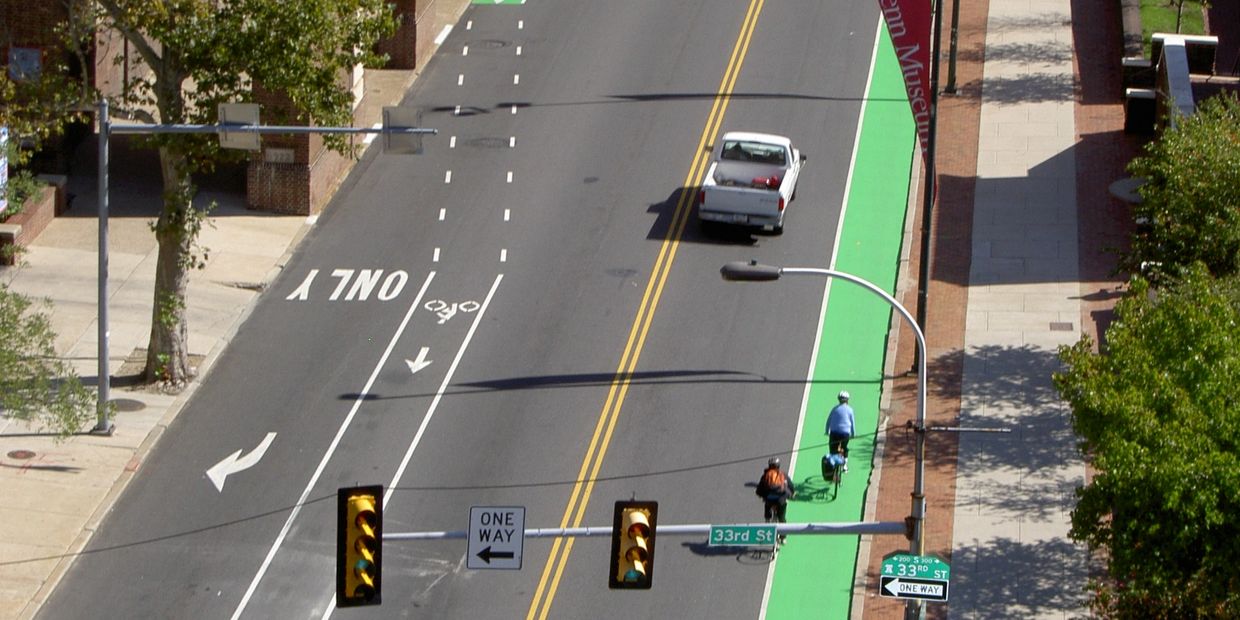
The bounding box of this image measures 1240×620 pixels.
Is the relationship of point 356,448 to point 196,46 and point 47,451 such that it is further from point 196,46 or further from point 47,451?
point 196,46

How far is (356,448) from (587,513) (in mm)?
4654

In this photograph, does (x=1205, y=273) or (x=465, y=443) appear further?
(x=465, y=443)

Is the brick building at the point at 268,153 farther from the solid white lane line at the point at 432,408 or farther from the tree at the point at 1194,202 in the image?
the tree at the point at 1194,202

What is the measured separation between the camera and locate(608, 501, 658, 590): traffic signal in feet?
A: 68.2

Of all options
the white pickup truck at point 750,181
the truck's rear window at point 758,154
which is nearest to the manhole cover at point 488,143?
the white pickup truck at point 750,181

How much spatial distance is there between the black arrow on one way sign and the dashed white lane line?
103ft

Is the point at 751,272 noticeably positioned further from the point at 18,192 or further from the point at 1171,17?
the point at 1171,17

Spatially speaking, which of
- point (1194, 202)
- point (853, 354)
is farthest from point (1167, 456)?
point (853, 354)

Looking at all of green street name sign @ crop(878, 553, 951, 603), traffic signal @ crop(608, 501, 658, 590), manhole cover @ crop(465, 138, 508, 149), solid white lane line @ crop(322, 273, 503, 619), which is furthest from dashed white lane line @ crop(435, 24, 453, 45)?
traffic signal @ crop(608, 501, 658, 590)

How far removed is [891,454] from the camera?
34.8 meters

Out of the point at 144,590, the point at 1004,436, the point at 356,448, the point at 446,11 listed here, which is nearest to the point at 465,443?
the point at 356,448

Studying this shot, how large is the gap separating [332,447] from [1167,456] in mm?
16405

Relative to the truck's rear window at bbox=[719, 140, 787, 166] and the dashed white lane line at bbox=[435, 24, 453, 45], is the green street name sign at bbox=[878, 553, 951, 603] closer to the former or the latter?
the truck's rear window at bbox=[719, 140, 787, 166]

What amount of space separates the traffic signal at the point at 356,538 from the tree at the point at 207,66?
15104 millimetres
